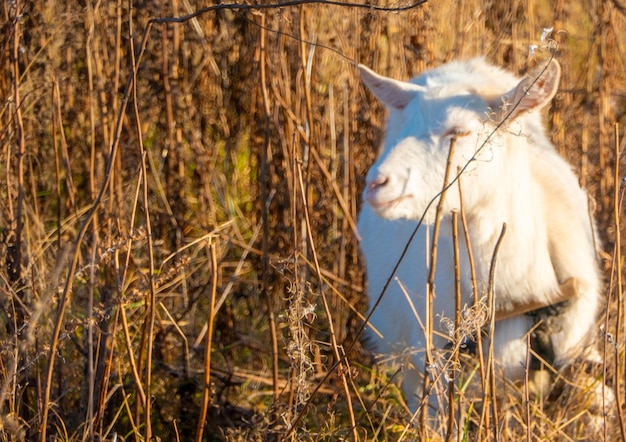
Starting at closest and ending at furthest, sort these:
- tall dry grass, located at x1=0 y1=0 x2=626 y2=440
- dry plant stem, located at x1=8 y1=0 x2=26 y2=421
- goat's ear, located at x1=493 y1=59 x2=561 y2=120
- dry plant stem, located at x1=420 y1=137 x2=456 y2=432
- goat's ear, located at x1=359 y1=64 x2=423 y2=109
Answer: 1. dry plant stem, located at x1=420 y1=137 x2=456 y2=432
2. dry plant stem, located at x1=8 y1=0 x2=26 y2=421
3. goat's ear, located at x1=493 y1=59 x2=561 y2=120
4. goat's ear, located at x1=359 y1=64 x2=423 y2=109
5. tall dry grass, located at x1=0 y1=0 x2=626 y2=440

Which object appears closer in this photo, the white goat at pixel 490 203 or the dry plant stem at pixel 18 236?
the dry plant stem at pixel 18 236

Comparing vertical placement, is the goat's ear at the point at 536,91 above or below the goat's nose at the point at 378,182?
above

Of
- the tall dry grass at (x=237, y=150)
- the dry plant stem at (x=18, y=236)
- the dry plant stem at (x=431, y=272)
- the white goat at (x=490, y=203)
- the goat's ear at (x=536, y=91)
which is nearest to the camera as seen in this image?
the dry plant stem at (x=431, y=272)

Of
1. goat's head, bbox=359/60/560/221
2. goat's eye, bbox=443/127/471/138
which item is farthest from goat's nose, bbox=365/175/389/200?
goat's eye, bbox=443/127/471/138

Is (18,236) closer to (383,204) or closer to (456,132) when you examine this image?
(383,204)

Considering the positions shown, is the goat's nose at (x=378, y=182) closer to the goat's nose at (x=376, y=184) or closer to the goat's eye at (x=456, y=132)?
the goat's nose at (x=376, y=184)

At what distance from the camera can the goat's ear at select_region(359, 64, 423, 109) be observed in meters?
3.23

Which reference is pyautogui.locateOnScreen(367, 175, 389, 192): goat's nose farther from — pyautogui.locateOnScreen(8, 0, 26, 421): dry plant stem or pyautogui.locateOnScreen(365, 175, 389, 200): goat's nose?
pyautogui.locateOnScreen(8, 0, 26, 421): dry plant stem

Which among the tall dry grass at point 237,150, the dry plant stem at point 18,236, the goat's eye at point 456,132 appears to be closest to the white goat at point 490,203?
the goat's eye at point 456,132

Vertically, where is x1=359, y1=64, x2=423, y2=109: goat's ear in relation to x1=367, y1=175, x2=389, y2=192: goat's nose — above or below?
above

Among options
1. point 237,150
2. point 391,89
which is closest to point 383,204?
point 391,89

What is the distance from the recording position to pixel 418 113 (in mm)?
3137

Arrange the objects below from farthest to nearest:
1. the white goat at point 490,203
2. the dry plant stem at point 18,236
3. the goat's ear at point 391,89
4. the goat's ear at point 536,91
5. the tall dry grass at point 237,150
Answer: the tall dry grass at point 237,150 → the goat's ear at point 391,89 → the white goat at point 490,203 → the goat's ear at point 536,91 → the dry plant stem at point 18,236

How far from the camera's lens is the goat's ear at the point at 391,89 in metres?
3.23
